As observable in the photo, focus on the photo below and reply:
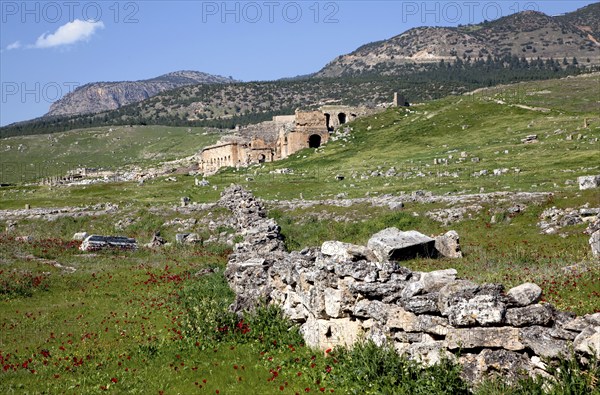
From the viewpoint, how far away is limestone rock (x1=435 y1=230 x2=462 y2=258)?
24.7 meters

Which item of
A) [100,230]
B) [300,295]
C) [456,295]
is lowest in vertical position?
[100,230]

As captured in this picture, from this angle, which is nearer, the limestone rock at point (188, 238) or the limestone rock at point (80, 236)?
the limestone rock at point (188, 238)

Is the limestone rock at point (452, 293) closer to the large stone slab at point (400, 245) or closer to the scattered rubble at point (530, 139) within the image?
the large stone slab at point (400, 245)

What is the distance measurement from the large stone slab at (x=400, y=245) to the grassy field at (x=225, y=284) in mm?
772

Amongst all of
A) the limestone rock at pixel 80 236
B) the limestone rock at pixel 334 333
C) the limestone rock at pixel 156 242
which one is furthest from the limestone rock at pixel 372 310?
the limestone rock at pixel 80 236

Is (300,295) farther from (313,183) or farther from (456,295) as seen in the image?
(313,183)

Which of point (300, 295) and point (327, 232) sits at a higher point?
point (300, 295)

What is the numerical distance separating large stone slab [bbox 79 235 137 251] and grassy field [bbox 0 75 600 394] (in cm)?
85

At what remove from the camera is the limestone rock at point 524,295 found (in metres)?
9.77

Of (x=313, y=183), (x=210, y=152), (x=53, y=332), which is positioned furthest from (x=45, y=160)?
(x=53, y=332)

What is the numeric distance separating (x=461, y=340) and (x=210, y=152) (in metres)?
99.5

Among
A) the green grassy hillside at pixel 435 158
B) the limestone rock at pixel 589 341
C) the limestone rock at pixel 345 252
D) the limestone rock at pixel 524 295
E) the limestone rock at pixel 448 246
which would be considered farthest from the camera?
the green grassy hillside at pixel 435 158

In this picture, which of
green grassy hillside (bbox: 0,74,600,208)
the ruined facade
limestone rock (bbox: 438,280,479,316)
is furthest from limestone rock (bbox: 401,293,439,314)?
the ruined facade

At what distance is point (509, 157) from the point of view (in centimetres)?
5600
